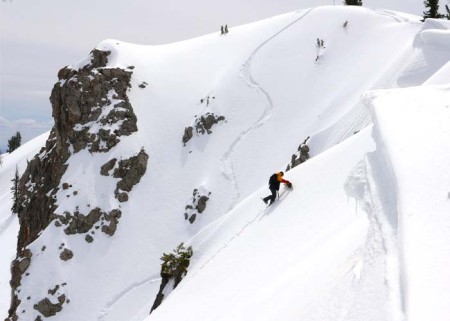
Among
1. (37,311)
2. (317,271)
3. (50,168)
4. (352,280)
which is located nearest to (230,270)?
(317,271)

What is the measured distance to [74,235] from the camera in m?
37.3

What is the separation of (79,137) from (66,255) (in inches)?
523

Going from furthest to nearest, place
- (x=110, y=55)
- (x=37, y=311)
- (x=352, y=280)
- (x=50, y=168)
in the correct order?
(x=110, y=55), (x=50, y=168), (x=37, y=311), (x=352, y=280)

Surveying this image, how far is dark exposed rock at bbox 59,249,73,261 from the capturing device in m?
36.0

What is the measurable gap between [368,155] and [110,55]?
4645 cm

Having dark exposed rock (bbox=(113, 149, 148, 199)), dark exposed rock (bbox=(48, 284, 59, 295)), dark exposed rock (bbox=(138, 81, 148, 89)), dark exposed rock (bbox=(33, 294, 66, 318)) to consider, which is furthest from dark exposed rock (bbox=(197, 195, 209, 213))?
dark exposed rock (bbox=(138, 81, 148, 89))

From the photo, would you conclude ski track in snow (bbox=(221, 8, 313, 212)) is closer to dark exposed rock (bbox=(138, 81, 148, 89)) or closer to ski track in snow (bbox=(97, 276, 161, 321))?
ski track in snow (bbox=(97, 276, 161, 321))

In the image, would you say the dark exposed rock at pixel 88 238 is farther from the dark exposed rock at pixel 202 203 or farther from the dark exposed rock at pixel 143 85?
the dark exposed rock at pixel 143 85

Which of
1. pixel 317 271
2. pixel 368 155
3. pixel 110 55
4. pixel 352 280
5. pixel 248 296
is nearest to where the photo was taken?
pixel 352 280

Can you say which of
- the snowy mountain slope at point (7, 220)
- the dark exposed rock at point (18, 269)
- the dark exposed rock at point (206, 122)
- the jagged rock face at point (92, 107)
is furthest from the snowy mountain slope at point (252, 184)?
the snowy mountain slope at point (7, 220)

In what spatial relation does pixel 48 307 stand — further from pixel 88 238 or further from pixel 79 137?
pixel 79 137

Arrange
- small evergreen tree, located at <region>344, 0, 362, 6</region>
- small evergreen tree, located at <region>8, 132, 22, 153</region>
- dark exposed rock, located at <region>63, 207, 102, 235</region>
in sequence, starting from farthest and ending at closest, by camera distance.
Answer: small evergreen tree, located at <region>8, 132, 22, 153</region> < small evergreen tree, located at <region>344, 0, 362, 6</region> < dark exposed rock, located at <region>63, 207, 102, 235</region>

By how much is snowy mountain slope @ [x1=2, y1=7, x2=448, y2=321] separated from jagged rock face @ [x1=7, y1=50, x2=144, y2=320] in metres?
0.75

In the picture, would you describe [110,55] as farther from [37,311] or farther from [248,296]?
[248,296]
